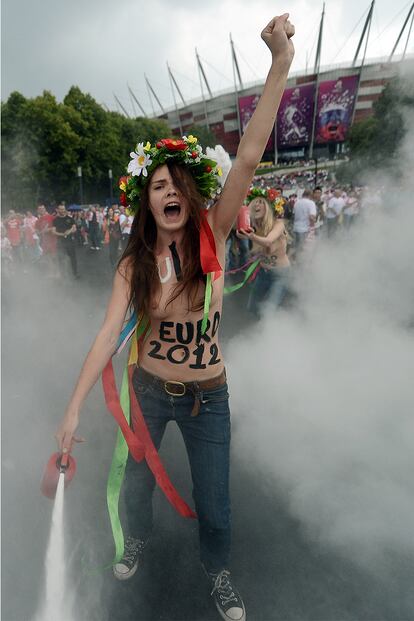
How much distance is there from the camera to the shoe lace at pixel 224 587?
177 cm

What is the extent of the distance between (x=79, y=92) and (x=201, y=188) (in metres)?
39.5

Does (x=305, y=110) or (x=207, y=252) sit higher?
(x=305, y=110)

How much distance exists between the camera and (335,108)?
63.3 m

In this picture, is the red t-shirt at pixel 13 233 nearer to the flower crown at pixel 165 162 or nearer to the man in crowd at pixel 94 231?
the man in crowd at pixel 94 231

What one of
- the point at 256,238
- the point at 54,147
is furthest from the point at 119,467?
the point at 54,147

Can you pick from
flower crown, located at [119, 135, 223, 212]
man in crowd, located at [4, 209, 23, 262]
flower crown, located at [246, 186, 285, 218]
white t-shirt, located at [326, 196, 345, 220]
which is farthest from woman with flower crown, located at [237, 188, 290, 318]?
man in crowd, located at [4, 209, 23, 262]

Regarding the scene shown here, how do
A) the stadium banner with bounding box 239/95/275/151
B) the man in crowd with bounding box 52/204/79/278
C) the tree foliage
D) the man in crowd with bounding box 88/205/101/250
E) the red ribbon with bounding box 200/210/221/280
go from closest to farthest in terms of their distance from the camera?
the red ribbon with bounding box 200/210/221/280
the man in crowd with bounding box 52/204/79/278
the man in crowd with bounding box 88/205/101/250
the tree foliage
the stadium banner with bounding box 239/95/275/151

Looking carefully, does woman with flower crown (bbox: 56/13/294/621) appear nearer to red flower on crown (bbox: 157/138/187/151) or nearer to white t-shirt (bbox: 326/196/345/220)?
red flower on crown (bbox: 157/138/187/151)

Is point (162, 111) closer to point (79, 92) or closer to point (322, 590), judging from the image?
point (79, 92)

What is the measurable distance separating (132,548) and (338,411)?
5.42 feet

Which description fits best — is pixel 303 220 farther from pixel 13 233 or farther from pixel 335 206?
pixel 13 233

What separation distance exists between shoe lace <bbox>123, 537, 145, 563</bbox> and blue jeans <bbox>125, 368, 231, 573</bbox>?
0.33 m

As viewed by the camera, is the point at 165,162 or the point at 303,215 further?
the point at 303,215

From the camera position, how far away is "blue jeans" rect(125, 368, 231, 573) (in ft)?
5.55
